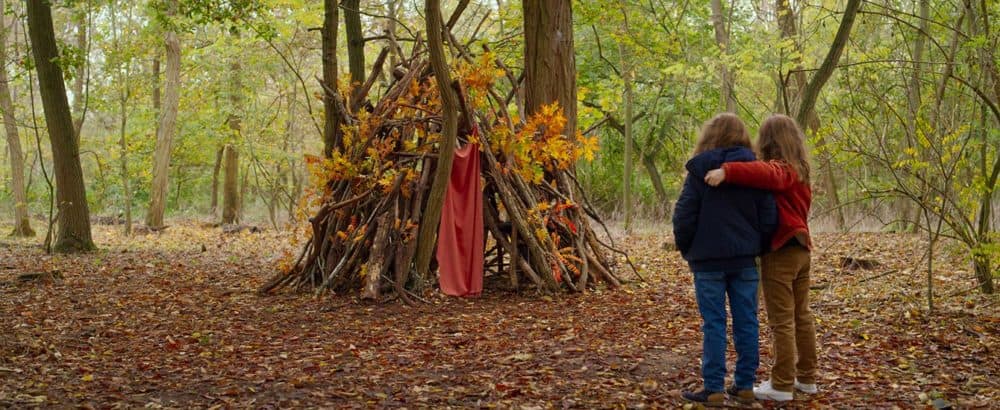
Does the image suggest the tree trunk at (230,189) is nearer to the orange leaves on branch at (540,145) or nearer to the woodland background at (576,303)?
the woodland background at (576,303)

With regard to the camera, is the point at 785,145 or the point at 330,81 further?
the point at 330,81

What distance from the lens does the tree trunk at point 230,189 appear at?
63.1ft

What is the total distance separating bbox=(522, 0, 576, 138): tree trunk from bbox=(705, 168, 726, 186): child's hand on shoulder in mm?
4290

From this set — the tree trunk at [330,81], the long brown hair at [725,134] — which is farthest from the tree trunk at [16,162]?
the long brown hair at [725,134]

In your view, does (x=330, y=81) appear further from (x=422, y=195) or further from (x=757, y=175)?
(x=757, y=175)

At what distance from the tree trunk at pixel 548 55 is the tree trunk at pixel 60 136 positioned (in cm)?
573

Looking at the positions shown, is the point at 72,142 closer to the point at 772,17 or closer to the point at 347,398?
the point at 347,398

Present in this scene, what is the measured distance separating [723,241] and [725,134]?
476mm

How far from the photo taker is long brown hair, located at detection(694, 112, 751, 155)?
3598 millimetres

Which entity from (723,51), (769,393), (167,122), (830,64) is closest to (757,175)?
(769,393)

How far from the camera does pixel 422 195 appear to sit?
6.90m

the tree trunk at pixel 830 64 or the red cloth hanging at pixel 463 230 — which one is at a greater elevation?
the tree trunk at pixel 830 64

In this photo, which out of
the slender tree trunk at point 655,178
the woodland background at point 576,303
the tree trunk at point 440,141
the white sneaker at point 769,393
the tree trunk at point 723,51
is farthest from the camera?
the slender tree trunk at point 655,178

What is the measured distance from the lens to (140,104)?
23094 mm
